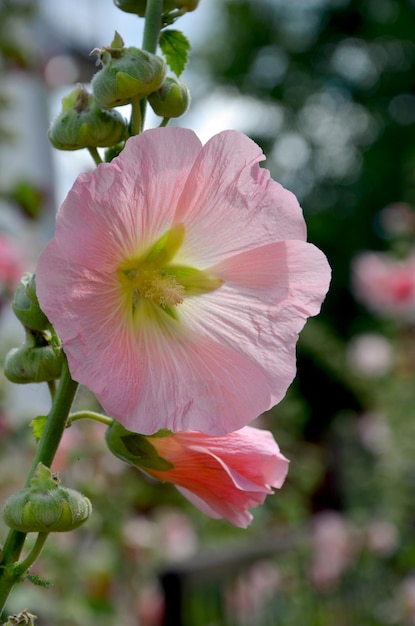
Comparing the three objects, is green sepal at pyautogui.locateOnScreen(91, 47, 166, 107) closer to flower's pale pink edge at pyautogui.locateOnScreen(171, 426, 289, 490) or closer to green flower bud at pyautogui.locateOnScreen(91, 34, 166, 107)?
green flower bud at pyautogui.locateOnScreen(91, 34, 166, 107)

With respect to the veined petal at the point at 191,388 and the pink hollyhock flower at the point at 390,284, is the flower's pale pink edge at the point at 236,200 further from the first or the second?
the pink hollyhock flower at the point at 390,284

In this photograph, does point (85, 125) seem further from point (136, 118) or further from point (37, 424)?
point (37, 424)

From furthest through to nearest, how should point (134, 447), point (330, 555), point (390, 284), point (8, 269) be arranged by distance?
point (390, 284)
point (330, 555)
point (8, 269)
point (134, 447)

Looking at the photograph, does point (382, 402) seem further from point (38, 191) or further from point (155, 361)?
point (155, 361)

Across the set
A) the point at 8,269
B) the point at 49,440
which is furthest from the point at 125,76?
the point at 8,269

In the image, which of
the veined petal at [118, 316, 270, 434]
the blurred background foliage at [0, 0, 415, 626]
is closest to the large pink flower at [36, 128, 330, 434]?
the veined petal at [118, 316, 270, 434]

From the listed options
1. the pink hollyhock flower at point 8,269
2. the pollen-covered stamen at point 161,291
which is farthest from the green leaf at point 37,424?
the pink hollyhock flower at point 8,269

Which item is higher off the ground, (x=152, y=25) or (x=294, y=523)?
(x=152, y=25)
